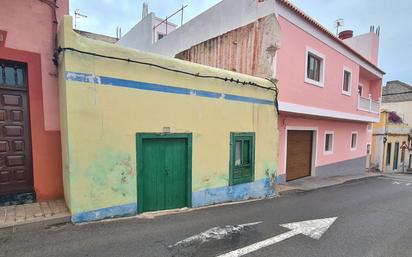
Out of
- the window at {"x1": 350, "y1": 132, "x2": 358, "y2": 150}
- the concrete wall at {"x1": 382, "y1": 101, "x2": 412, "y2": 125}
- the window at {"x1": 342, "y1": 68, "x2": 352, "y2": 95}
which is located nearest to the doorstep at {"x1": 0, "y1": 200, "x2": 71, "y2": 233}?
the window at {"x1": 342, "y1": 68, "x2": 352, "y2": 95}

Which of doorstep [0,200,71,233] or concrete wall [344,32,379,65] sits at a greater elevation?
concrete wall [344,32,379,65]

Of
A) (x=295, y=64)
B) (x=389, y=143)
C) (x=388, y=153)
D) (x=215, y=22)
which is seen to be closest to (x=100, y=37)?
(x=215, y=22)

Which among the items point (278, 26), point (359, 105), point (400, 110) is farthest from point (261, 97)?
point (400, 110)

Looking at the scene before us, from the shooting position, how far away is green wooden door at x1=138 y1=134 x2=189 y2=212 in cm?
484

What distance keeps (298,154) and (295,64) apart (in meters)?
4.44

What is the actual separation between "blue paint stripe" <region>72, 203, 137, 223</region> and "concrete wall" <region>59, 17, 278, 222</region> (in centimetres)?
2

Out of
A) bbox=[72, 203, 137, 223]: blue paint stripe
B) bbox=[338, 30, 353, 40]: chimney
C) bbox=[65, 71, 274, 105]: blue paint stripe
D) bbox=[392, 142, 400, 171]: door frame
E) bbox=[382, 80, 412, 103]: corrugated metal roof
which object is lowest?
bbox=[392, 142, 400, 171]: door frame

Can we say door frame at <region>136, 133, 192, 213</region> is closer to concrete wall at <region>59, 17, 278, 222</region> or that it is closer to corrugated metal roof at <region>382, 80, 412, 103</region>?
concrete wall at <region>59, 17, 278, 222</region>

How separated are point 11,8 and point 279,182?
995 cm

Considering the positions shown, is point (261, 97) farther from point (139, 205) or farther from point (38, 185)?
point (38, 185)

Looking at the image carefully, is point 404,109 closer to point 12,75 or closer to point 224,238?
point 224,238

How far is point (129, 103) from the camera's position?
14.7ft

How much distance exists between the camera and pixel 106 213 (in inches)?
171

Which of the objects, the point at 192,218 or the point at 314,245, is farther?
the point at 192,218
